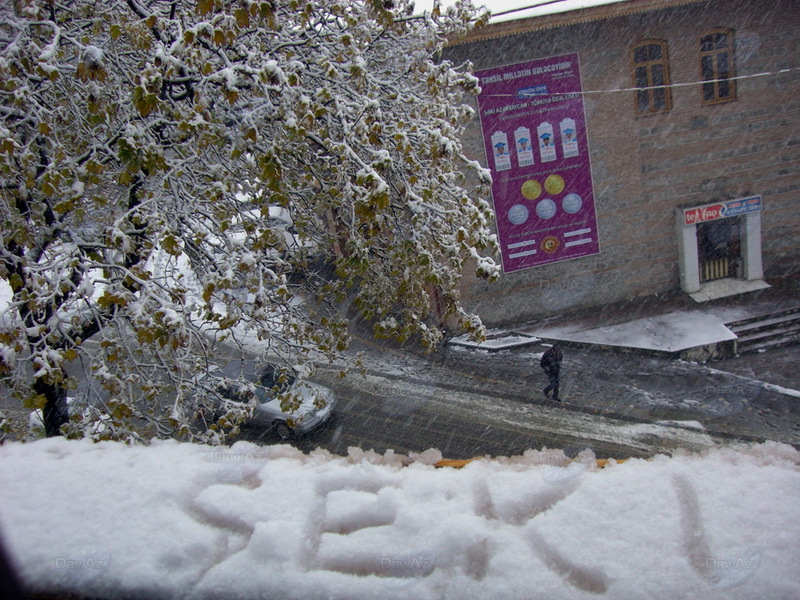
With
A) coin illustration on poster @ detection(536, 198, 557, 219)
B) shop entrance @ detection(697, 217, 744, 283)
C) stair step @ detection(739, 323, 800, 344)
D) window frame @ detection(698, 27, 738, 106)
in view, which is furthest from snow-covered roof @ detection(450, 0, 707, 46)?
stair step @ detection(739, 323, 800, 344)

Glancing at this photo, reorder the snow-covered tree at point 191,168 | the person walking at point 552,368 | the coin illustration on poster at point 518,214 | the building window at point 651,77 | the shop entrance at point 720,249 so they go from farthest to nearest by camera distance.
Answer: the shop entrance at point 720,249, the coin illustration on poster at point 518,214, the building window at point 651,77, the person walking at point 552,368, the snow-covered tree at point 191,168

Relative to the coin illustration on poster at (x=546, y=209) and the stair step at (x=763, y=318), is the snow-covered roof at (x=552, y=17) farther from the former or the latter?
the stair step at (x=763, y=318)

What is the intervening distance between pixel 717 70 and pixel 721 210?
3523mm

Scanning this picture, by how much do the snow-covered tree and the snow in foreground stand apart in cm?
236

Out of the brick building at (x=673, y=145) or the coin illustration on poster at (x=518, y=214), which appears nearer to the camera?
the brick building at (x=673, y=145)

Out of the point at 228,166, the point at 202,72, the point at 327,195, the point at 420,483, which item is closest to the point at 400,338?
the point at 327,195

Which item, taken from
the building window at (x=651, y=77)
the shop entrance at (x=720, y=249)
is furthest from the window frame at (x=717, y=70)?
the shop entrance at (x=720, y=249)

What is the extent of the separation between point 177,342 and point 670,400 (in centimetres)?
1032

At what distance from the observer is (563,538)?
1436 millimetres

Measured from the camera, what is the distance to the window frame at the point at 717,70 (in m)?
13.4

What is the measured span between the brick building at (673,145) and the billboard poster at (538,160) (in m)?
0.24

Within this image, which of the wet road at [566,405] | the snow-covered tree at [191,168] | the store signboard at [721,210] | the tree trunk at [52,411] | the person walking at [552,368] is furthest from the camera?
the store signboard at [721,210]

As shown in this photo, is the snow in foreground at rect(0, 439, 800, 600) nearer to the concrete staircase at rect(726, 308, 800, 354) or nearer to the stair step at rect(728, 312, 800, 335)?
the concrete staircase at rect(726, 308, 800, 354)

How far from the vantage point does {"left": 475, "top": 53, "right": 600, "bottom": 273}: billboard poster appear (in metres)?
12.9
